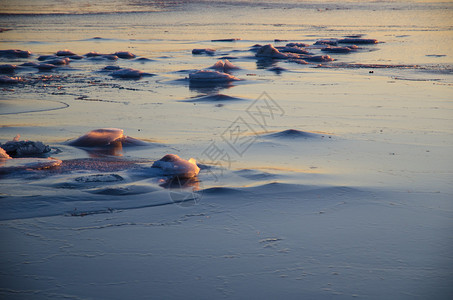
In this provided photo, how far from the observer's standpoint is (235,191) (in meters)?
4.39

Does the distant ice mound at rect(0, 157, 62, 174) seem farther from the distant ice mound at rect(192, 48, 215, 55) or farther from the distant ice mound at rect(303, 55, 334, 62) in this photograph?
the distant ice mound at rect(192, 48, 215, 55)

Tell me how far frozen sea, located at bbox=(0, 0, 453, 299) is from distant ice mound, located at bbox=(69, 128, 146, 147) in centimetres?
10

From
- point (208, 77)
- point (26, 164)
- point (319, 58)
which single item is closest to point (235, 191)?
point (26, 164)

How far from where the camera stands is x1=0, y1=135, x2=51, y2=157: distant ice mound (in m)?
5.28

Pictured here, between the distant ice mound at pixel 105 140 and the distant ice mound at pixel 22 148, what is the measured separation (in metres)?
0.53

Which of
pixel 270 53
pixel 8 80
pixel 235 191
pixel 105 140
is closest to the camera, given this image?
pixel 235 191

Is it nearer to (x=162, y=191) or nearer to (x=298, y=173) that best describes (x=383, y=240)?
(x=298, y=173)

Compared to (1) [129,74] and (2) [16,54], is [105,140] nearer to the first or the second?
(1) [129,74]

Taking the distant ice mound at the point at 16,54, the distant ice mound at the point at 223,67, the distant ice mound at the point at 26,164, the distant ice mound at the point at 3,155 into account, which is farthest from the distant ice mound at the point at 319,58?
the distant ice mound at the point at 3,155

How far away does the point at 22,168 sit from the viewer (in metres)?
4.81

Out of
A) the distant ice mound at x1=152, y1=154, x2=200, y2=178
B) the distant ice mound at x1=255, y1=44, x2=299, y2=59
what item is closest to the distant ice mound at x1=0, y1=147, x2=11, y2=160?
the distant ice mound at x1=152, y1=154, x2=200, y2=178

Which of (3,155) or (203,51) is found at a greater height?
(203,51)

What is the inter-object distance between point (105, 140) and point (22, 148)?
0.89 meters

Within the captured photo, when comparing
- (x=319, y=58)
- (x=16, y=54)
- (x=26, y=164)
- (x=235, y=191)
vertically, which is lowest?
(x=235, y=191)
